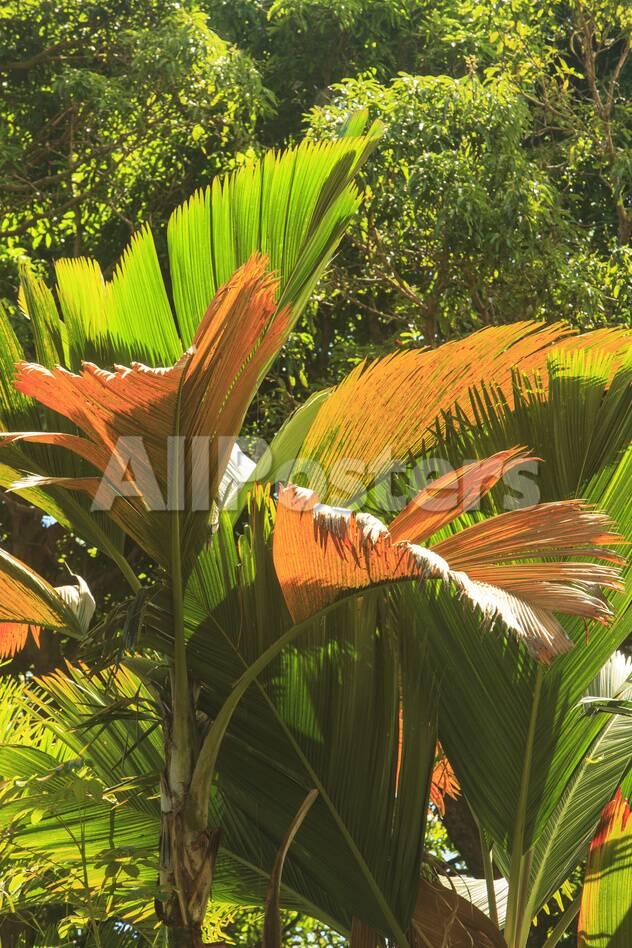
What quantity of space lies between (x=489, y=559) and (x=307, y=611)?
455mm

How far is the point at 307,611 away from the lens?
7.26ft

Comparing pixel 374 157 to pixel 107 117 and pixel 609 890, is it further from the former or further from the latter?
pixel 609 890

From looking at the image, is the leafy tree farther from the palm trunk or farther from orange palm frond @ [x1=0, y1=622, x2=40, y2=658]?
the palm trunk

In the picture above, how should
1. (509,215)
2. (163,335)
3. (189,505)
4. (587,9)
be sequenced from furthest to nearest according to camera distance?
(587,9)
(509,215)
(163,335)
(189,505)

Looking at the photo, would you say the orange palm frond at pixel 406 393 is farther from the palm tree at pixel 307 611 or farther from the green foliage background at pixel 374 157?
the green foliage background at pixel 374 157

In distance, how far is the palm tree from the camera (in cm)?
236

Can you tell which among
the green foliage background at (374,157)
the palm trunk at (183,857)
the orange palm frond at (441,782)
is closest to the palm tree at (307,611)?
the palm trunk at (183,857)

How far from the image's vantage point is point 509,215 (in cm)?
587

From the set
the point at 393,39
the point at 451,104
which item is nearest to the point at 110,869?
the point at 451,104

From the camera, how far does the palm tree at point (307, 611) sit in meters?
2.36

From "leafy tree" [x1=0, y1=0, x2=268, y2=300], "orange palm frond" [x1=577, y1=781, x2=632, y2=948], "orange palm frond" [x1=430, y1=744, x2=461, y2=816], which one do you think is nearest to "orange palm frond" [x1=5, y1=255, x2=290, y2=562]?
"orange palm frond" [x1=577, y1=781, x2=632, y2=948]

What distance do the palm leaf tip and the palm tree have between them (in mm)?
182

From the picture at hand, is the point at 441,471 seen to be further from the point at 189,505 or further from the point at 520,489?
the point at 189,505

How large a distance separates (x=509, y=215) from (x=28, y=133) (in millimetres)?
3681
